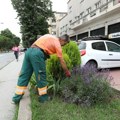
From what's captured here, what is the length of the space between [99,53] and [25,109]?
248 inches

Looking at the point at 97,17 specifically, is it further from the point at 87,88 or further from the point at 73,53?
the point at 87,88

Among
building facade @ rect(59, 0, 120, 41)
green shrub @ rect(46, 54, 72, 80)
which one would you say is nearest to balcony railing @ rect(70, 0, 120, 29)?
building facade @ rect(59, 0, 120, 41)

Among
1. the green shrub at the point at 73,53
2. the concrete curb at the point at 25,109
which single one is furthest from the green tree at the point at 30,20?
the concrete curb at the point at 25,109

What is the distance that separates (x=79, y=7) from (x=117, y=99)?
107 feet

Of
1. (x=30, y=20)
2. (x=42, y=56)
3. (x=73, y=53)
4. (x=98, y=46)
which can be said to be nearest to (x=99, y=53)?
(x=98, y=46)

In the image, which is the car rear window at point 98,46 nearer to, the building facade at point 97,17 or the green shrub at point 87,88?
the green shrub at point 87,88

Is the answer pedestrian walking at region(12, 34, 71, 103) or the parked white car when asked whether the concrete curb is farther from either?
the parked white car

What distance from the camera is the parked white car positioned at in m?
10.0

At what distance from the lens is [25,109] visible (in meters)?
4.67

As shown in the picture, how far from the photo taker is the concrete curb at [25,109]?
13.9ft

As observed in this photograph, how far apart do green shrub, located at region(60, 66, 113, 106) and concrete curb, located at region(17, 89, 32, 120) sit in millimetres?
831

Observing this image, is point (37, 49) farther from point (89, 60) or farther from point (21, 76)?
point (89, 60)

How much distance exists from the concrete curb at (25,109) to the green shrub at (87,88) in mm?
831

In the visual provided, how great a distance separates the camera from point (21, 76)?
5.35 m
